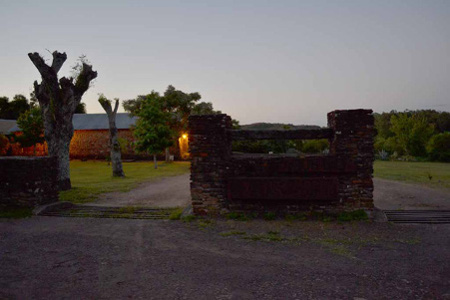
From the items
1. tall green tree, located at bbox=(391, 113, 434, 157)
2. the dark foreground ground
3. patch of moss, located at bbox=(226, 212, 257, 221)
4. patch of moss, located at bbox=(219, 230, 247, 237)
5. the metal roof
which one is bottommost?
the dark foreground ground

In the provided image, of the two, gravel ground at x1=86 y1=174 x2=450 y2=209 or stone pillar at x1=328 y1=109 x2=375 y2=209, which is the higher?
stone pillar at x1=328 y1=109 x2=375 y2=209

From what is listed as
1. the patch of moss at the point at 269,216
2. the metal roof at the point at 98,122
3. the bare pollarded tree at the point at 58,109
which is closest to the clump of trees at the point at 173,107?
the metal roof at the point at 98,122

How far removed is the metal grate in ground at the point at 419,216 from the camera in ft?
26.6

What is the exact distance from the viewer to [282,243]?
21.4ft

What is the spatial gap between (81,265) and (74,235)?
2186mm

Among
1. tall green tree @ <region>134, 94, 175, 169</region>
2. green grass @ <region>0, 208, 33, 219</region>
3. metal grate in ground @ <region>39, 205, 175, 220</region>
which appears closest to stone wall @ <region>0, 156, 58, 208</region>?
green grass @ <region>0, 208, 33, 219</region>

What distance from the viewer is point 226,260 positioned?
5.61m

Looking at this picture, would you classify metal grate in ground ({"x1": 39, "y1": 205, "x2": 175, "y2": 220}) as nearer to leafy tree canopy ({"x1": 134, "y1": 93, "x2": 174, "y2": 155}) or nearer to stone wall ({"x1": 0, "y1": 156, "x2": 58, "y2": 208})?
stone wall ({"x1": 0, "y1": 156, "x2": 58, "y2": 208})

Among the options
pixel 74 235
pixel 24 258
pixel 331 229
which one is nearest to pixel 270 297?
pixel 331 229

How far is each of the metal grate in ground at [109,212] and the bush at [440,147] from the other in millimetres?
28269

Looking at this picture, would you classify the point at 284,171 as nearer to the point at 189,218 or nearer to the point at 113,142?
the point at 189,218

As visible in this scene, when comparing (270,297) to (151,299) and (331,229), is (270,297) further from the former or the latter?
(331,229)

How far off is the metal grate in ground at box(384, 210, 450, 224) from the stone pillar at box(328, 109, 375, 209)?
0.82 meters

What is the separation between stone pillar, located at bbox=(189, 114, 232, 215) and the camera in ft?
28.2
